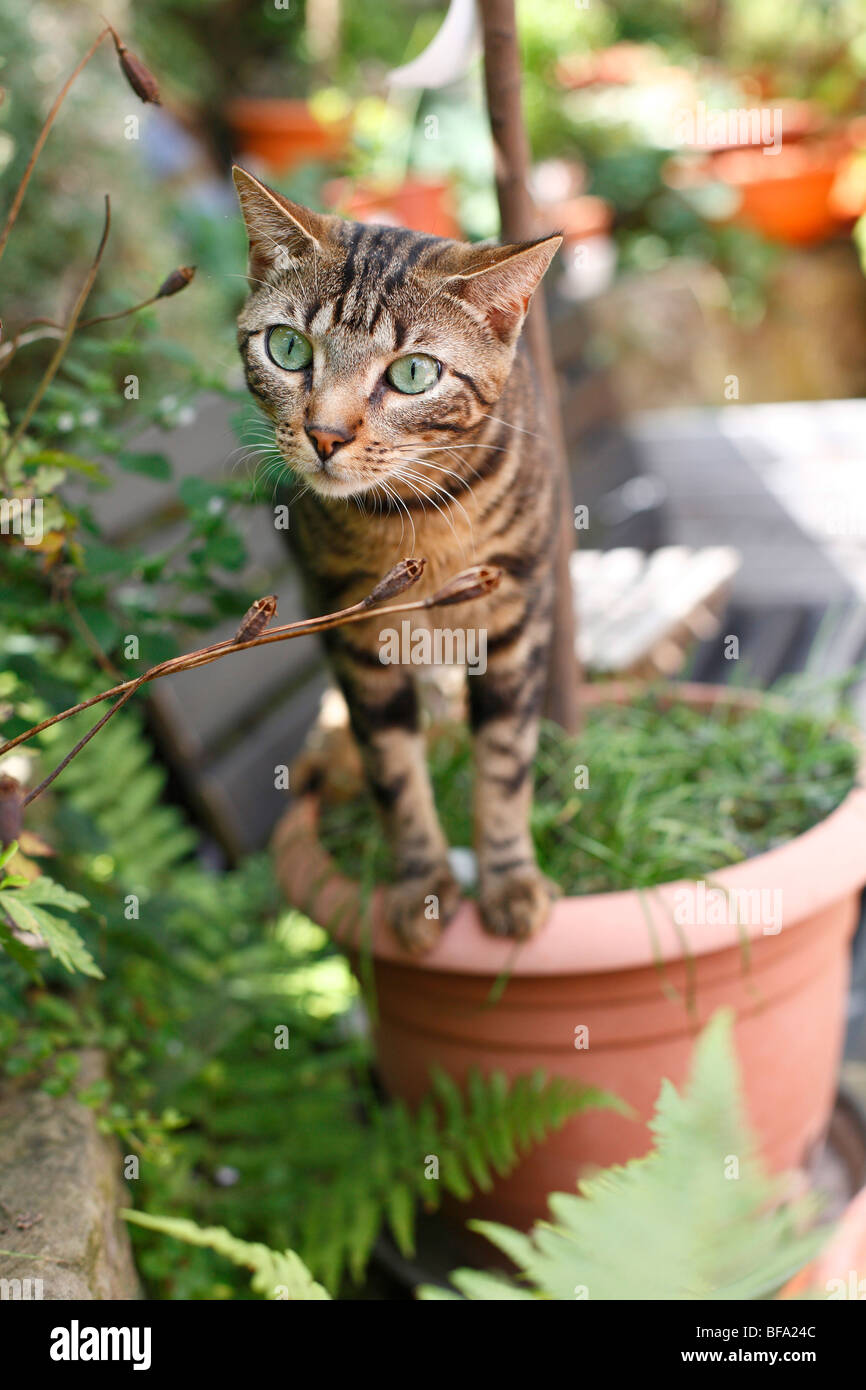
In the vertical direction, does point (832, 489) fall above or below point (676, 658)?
above

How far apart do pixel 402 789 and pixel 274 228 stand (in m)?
0.61

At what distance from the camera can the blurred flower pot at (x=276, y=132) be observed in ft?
12.4

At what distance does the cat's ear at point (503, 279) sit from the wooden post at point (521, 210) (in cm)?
21

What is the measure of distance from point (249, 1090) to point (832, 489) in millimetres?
1927

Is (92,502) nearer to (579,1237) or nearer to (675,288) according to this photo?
(579,1237)

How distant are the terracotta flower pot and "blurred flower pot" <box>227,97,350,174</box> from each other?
3392 mm

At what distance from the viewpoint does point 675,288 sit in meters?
4.05

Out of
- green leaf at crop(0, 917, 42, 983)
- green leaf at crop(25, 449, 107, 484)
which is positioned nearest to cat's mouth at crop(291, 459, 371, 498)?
green leaf at crop(25, 449, 107, 484)

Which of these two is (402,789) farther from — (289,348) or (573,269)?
(573,269)

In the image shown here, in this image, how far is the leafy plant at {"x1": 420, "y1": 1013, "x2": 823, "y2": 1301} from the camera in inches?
18.5

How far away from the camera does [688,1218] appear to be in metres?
0.47

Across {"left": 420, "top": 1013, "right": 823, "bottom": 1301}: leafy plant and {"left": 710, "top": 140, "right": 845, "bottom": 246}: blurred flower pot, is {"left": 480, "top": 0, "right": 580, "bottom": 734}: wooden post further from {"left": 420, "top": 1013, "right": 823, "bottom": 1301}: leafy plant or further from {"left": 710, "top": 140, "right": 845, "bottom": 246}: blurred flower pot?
{"left": 710, "top": 140, "right": 845, "bottom": 246}: blurred flower pot

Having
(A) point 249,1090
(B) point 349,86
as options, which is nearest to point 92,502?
(A) point 249,1090

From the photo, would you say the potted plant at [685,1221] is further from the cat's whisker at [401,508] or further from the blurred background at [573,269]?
the blurred background at [573,269]
